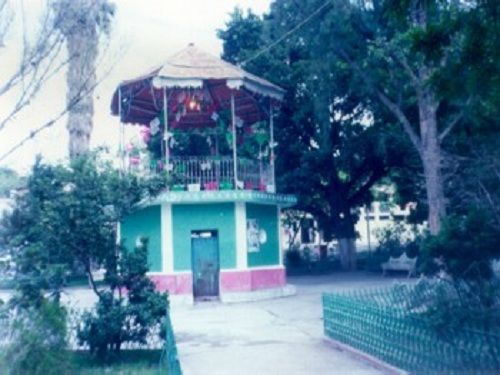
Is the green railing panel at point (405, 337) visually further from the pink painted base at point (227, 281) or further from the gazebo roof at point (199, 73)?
the gazebo roof at point (199, 73)

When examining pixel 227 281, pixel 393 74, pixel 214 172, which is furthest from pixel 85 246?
pixel 393 74

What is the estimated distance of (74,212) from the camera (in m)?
12.2

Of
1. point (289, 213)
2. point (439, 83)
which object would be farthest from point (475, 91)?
point (289, 213)

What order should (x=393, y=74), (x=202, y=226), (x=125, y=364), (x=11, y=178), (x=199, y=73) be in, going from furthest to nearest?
1. (x=11, y=178)
2. (x=202, y=226)
3. (x=393, y=74)
4. (x=199, y=73)
5. (x=125, y=364)

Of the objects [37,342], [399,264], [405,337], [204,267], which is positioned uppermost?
[204,267]

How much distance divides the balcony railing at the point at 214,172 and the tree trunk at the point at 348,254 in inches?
520

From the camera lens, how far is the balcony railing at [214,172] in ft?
73.2

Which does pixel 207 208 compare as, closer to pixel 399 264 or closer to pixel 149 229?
pixel 149 229

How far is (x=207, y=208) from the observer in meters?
22.3

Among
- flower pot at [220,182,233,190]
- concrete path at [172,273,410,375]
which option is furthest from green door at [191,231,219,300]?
flower pot at [220,182,233,190]

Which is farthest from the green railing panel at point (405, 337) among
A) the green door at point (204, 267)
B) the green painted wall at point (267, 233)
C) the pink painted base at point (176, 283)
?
the green painted wall at point (267, 233)

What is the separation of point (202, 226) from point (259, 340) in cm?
908

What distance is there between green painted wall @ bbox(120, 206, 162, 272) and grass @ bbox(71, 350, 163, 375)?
9.19m

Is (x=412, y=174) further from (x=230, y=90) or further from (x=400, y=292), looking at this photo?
(x=400, y=292)
